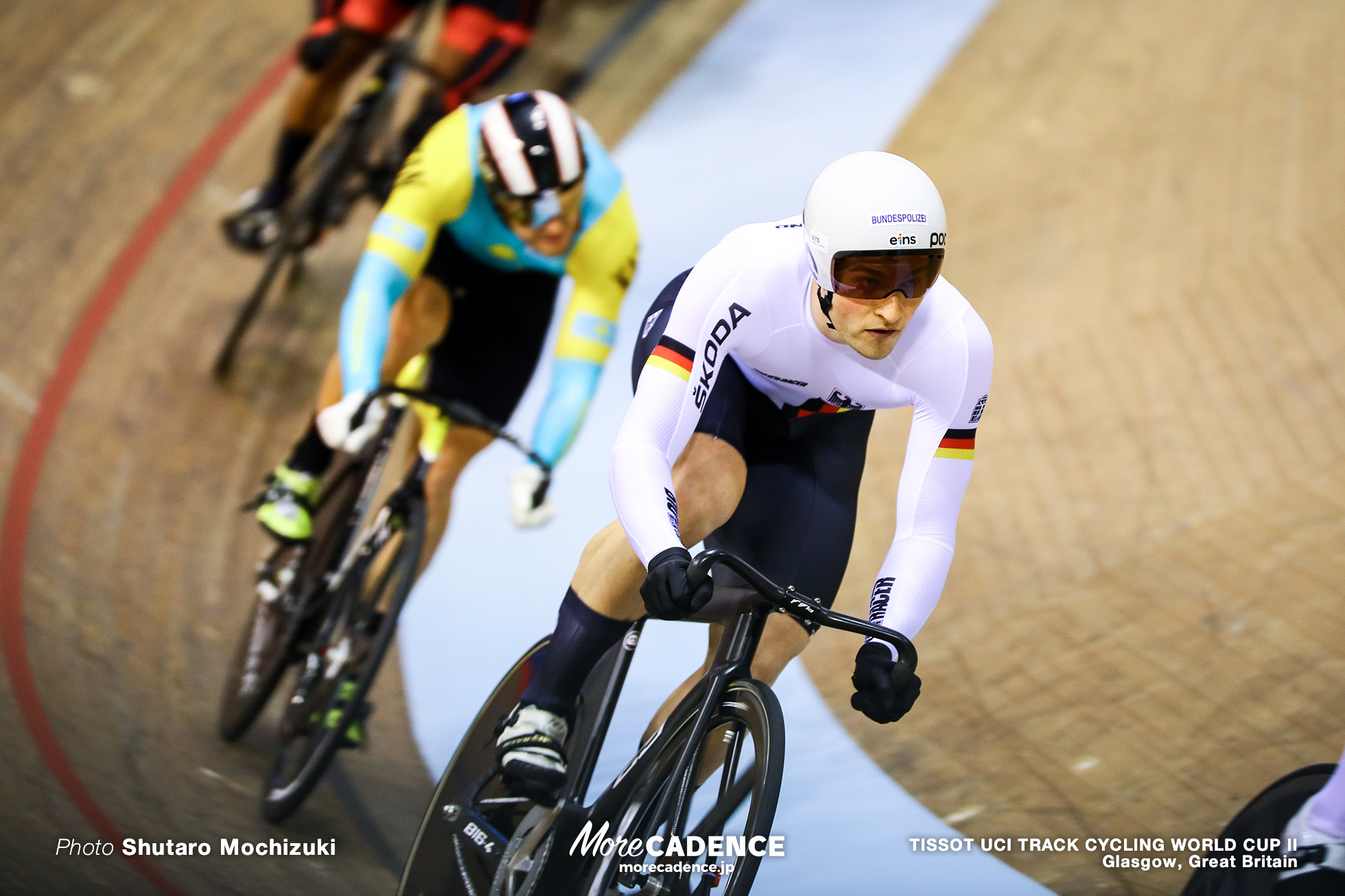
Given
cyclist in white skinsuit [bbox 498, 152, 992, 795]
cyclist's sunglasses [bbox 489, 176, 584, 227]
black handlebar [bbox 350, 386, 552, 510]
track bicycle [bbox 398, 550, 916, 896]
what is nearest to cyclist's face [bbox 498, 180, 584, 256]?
cyclist's sunglasses [bbox 489, 176, 584, 227]

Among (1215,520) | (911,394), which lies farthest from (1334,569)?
(911,394)

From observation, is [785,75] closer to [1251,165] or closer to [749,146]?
[749,146]

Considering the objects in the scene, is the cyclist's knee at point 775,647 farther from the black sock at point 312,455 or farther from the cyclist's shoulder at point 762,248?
the black sock at point 312,455

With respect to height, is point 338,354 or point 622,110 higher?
point 338,354

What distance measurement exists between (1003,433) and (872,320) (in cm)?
242

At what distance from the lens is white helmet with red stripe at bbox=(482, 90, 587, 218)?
3.10m

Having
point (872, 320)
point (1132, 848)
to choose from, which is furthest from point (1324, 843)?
point (872, 320)

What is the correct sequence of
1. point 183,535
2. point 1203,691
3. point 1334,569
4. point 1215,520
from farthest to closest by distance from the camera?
point 183,535 → point 1215,520 → point 1334,569 → point 1203,691

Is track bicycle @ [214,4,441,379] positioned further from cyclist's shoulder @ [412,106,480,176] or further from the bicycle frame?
the bicycle frame

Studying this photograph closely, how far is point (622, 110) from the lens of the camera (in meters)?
6.25

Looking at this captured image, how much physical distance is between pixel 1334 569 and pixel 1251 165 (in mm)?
2084

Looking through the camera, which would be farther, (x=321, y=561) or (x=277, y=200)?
(x=277, y=200)

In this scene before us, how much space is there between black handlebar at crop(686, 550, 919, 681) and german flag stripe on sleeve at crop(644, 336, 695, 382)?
1.13 feet

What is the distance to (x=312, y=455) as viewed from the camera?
3.50m
